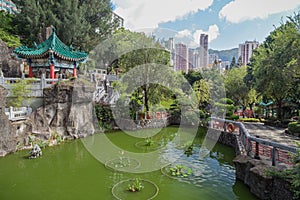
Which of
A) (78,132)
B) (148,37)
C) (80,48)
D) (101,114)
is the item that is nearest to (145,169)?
(78,132)

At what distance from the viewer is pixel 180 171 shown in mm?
7457

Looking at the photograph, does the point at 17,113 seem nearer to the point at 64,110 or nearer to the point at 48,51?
the point at 64,110

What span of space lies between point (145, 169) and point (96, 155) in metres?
2.50

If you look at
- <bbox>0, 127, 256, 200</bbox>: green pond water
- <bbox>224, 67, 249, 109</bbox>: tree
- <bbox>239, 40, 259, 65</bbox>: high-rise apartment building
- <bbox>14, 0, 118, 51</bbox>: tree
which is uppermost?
<bbox>239, 40, 259, 65</bbox>: high-rise apartment building

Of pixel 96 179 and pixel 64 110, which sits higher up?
pixel 64 110

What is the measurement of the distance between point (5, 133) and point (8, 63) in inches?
332

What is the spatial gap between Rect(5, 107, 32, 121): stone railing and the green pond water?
5.43ft

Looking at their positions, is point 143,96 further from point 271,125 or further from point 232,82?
point 232,82

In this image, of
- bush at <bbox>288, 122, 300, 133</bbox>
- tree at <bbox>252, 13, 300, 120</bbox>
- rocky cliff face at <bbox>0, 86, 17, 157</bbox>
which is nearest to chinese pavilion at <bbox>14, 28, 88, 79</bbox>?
rocky cliff face at <bbox>0, 86, 17, 157</bbox>

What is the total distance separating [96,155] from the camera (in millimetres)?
9172

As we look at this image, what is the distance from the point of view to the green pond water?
5883 mm

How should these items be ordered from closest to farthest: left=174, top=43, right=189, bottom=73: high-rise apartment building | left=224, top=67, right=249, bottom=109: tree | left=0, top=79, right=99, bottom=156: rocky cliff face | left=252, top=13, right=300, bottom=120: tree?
1. left=0, top=79, right=99, bottom=156: rocky cliff face
2. left=252, top=13, right=300, bottom=120: tree
3. left=174, top=43, right=189, bottom=73: high-rise apartment building
4. left=224, top=67, right=249, bottom=109: tree

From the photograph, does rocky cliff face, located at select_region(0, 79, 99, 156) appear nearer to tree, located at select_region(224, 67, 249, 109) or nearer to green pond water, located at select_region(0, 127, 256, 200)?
green pond water, located at select_region(0, 127, 256, 200)

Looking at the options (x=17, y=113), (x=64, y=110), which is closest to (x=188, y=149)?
(x=64, y=110)
